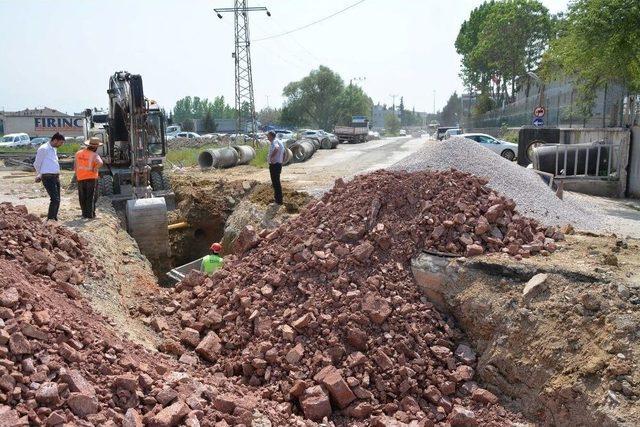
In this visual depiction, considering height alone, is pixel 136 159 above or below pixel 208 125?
below

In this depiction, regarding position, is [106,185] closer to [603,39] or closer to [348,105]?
[603,39]

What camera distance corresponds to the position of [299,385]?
5395mm

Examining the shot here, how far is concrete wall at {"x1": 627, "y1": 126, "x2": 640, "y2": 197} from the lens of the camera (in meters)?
13.6

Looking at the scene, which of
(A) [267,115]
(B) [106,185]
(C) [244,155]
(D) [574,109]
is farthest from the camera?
(A) [267,115]

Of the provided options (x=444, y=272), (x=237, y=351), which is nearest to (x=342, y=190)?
(x=444, y=272)

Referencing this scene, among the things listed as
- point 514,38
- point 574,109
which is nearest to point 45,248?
point 574,109

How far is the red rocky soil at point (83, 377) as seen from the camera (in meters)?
3.83

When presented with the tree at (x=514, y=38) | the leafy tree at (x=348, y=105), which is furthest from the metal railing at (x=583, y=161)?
the leafy tree at (x=348, y=105)

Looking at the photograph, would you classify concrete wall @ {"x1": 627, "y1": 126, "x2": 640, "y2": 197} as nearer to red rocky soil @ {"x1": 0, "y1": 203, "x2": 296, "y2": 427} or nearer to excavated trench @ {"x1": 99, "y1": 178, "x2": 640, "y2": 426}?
excavated trench @ {"x1": 99, "y1": 178, "x2": 640, "y2": 426}

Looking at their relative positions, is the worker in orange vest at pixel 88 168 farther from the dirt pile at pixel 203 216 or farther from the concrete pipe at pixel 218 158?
the concrete pipe at pixel 218 158

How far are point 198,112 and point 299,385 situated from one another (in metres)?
112

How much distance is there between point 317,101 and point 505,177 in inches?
2588

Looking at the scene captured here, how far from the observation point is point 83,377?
418 centimetres

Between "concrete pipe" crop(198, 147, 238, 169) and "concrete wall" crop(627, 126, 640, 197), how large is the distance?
1211 centimetres
